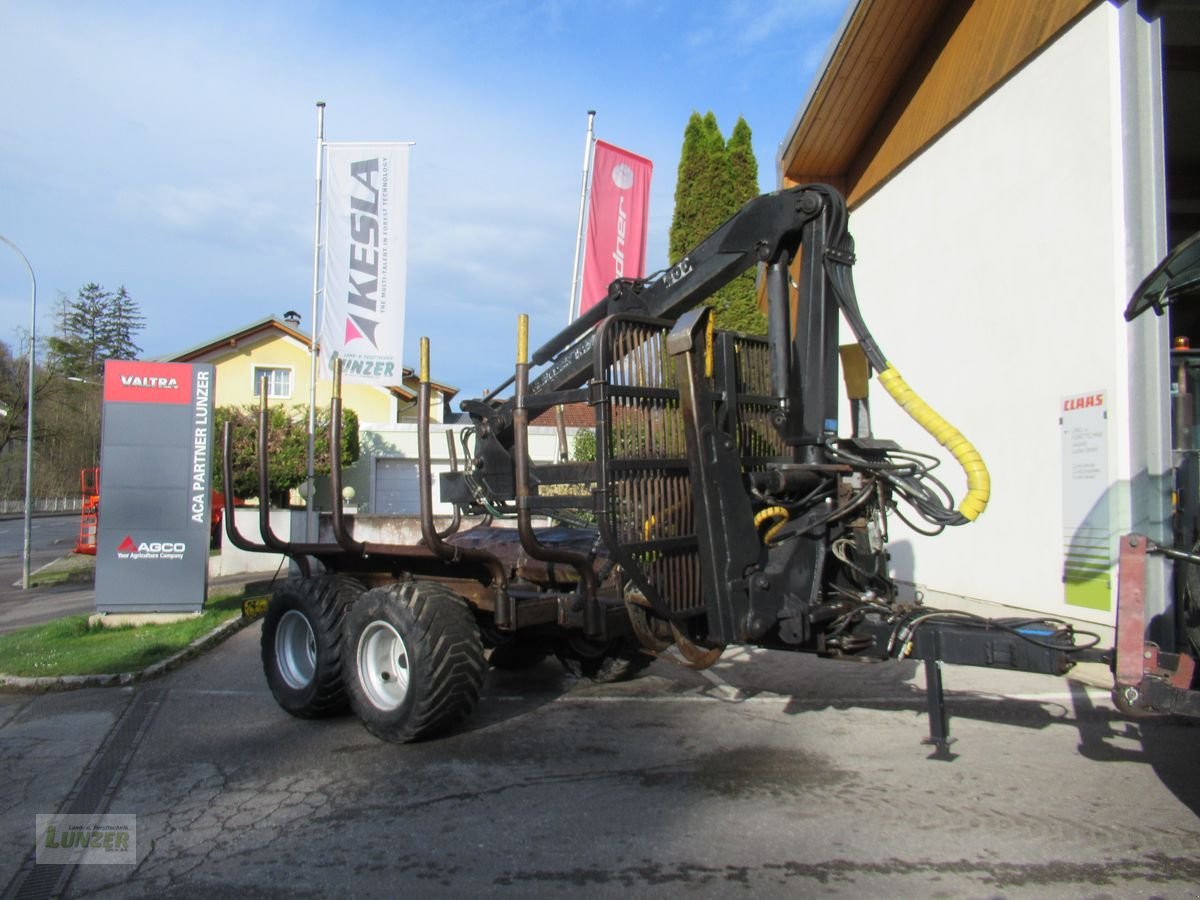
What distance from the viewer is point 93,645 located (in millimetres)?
9500

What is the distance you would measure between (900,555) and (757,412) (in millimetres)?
7270

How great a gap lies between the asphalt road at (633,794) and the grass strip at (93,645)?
807mm

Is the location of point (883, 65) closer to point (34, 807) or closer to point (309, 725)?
point (309, 725)

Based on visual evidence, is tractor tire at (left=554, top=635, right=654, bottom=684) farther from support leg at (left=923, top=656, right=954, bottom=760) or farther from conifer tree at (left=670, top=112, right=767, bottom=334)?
conifer tree at (left=670, top=112, right=767, bottom=334)

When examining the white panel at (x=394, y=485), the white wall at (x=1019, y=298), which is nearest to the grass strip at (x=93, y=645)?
the white wall at (x=1019, y=298)

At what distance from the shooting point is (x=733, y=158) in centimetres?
2192

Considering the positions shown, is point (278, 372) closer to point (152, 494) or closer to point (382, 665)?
point (152, 494)

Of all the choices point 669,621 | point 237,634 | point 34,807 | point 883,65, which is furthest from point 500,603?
point 883,65

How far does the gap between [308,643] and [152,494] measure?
17.2ft

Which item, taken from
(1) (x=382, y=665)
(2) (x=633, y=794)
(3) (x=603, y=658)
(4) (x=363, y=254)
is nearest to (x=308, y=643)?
(1) (x=382, y=665)

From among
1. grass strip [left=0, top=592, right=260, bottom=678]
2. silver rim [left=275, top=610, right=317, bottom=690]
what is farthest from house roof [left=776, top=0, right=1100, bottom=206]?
grass strip [left=0, top=592, right=260, bottom=678]

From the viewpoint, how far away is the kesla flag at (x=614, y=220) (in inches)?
643

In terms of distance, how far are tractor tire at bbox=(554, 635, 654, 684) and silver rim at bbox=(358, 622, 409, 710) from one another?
157cm

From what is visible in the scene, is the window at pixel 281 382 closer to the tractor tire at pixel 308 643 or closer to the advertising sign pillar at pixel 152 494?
the advertising sign pillar at pixel 152 494
